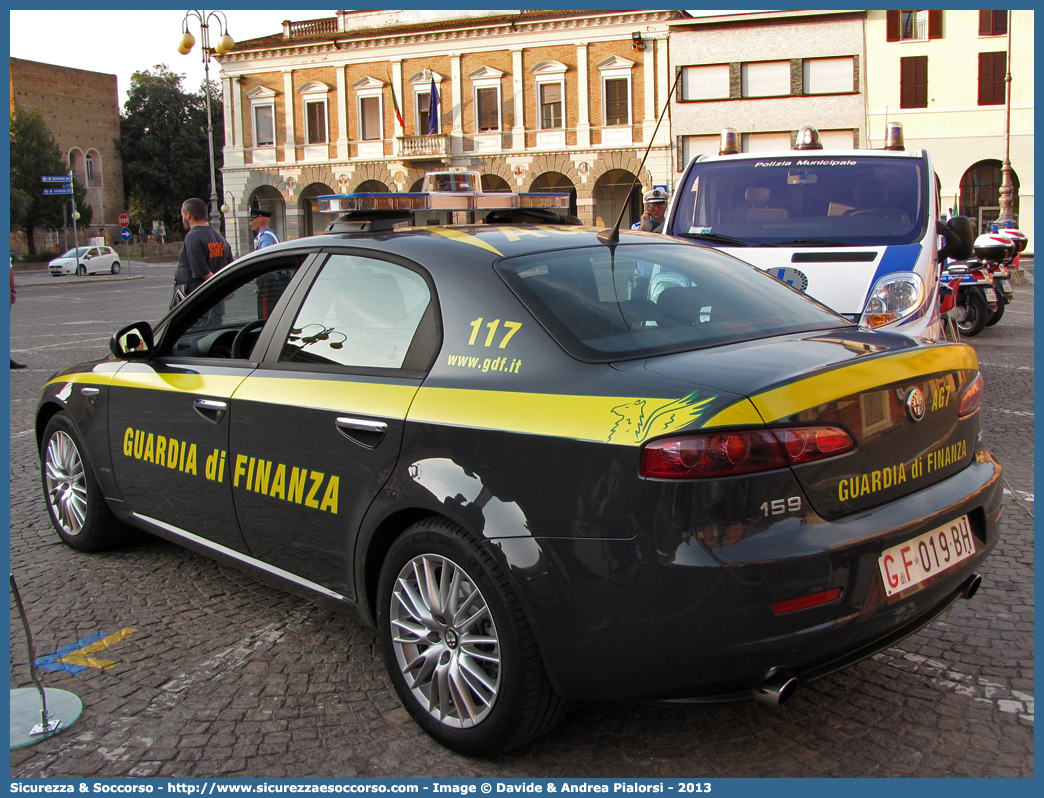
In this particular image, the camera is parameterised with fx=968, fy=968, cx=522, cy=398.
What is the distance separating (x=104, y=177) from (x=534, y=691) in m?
76.5

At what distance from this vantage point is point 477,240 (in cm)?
322

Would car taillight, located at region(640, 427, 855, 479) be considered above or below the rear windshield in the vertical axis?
below

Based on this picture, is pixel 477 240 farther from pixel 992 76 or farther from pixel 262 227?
pixel 992 76

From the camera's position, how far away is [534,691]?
8.38ft

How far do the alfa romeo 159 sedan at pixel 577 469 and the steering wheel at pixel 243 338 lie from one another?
3 centimetres

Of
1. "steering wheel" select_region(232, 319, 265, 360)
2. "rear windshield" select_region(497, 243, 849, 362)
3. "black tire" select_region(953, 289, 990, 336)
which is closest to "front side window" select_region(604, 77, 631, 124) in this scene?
"black tire" select_region(953, 289, 990, 336)

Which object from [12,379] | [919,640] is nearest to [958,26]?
[12,379]

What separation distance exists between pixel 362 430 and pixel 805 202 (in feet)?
16.8

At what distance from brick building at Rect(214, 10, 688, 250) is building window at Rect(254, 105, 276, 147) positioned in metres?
0.07

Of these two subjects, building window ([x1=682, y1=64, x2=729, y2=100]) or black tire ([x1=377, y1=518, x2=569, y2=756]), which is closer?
black tire ([x1=377, y1=518, x2=569, y2=756])

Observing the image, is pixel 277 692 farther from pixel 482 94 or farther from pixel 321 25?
pixel 321 25

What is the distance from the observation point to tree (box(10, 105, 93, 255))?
5619 centimetres

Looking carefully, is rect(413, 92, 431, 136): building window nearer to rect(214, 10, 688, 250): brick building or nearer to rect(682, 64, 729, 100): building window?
rect(214, 10, 688, 250): brick building

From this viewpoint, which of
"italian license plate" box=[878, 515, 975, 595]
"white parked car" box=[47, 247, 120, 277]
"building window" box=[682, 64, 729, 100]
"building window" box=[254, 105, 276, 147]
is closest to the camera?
"italian license plate" box=[878, 515, 975, 595]
